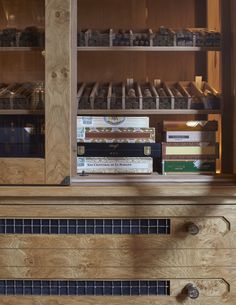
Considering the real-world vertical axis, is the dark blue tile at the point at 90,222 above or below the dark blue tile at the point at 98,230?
above

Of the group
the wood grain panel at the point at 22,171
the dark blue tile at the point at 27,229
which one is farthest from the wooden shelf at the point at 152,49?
the dark blue tile at the point at 27,229

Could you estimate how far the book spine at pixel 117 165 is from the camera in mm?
2221

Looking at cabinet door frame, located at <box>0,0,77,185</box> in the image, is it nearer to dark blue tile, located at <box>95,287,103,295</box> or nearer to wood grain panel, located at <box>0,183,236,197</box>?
wood grain panel, located at <box>0,183,236,197</box>

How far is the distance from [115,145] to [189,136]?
1.04 feet

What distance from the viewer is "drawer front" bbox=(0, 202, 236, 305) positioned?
2.08m

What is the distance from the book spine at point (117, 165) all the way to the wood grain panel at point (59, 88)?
136 mm

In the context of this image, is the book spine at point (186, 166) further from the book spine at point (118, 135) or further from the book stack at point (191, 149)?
the book spine at point (118, 135)

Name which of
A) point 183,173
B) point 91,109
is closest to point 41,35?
point 91,109

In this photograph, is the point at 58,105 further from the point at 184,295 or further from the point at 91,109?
the point at 184,295

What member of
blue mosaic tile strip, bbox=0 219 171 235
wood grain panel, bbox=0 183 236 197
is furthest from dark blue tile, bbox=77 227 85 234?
wood grain panel, bbox=0 183 236 197

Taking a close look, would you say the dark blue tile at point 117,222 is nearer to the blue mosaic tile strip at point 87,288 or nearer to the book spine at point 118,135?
the blue mosaic tile strip at point 87,288

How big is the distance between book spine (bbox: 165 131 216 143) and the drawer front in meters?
0.31

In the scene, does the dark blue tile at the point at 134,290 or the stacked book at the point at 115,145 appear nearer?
the dark blue tile at the point at 134,290

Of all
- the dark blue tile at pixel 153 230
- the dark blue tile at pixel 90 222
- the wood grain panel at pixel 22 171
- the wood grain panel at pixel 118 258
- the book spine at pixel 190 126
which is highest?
the book spine at pixel 190 126
